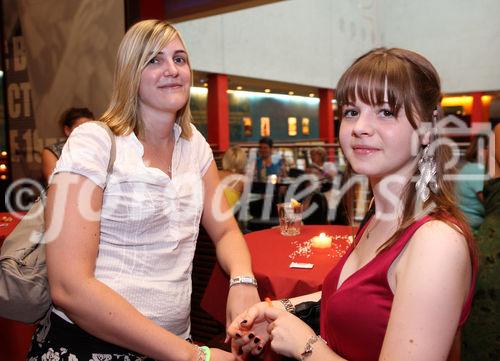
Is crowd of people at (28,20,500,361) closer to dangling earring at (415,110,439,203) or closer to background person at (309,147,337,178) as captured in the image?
dangling earring at (415,110,439,203)

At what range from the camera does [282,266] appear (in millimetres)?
2295

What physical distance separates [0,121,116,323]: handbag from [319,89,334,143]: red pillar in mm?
15389

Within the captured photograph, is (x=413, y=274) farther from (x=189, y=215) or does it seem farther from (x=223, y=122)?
(x=223, y=122)

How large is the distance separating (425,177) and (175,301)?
33.1 inches

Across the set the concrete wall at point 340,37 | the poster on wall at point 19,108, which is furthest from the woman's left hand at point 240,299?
the concrete wall at point 340,37

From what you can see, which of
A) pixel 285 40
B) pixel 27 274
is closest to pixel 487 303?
pixel 27 274

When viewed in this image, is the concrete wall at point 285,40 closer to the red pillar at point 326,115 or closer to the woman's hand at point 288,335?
the red pillar at point 326,115

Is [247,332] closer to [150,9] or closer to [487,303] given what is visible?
[487,303]

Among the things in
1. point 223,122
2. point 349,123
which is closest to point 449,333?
point 349,123

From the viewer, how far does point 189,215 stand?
153 cm

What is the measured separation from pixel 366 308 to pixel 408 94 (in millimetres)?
508

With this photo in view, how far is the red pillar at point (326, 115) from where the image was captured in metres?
16.5

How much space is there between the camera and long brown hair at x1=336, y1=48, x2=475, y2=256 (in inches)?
42.9

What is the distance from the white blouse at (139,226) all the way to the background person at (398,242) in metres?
0.38
